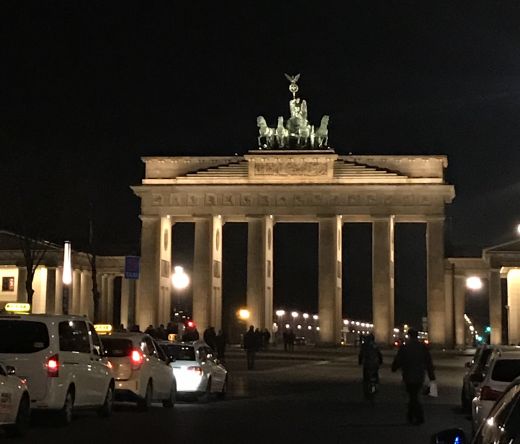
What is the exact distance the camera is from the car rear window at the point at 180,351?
2828 cm

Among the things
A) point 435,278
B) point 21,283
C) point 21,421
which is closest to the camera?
point 21,421

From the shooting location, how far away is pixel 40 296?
88.0m

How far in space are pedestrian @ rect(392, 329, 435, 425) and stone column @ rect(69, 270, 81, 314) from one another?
2672 inches

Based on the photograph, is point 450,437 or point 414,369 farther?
point 414,369

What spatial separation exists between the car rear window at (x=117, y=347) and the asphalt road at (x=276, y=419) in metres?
1.29

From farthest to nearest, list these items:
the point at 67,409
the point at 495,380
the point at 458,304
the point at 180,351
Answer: the point at 458,304, the point at 180,351, the point at 67,409, the point at 495,380

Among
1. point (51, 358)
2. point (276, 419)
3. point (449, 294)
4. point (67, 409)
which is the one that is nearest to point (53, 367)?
point (51, 358)

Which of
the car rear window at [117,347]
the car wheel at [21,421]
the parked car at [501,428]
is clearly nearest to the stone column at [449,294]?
the car rear window at [117,347]

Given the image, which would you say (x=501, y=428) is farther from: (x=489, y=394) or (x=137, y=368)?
(x=137, y=368)

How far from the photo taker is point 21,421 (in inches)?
688

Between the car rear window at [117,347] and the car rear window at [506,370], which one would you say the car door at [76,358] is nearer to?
the car rear window at [117,347]

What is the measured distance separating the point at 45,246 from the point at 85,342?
50.6 m

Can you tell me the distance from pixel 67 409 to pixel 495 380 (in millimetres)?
7571

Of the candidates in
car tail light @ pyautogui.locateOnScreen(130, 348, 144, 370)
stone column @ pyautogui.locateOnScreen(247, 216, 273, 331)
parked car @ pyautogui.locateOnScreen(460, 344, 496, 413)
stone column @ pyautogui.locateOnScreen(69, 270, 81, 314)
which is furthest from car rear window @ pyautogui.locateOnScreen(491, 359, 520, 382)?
stone column @ pyautogui.locateOnScreen(69, 270, 81, 314)
